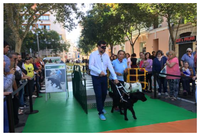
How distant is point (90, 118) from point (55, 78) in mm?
2735

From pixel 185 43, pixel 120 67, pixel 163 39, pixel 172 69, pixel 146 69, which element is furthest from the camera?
pixel 163 39

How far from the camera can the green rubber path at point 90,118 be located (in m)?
4.14

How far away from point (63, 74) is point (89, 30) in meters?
17.1

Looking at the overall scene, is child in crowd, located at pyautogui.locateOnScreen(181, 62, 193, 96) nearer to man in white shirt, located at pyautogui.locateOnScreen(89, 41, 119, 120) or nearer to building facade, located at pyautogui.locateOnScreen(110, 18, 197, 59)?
man in white shirt, located at pyautogui.locateOnScreen(89, 41, 119, 120)

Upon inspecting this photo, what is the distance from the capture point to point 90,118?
15.5 feet

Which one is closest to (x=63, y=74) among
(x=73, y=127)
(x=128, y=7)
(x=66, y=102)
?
(x=66, y=102)

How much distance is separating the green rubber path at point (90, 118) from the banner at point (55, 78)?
2.80 ft

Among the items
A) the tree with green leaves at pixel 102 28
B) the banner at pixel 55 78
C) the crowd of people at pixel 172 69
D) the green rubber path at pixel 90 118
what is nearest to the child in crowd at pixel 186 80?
the crowd of people at pixel 172 69

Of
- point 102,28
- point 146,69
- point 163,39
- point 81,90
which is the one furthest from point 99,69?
point 163,39

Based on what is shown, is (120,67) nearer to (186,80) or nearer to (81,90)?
(81,90)

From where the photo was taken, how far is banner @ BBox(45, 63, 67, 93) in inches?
269

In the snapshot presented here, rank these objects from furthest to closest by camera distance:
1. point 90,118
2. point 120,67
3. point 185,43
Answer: point 185,43
point 120,67
point 90,118

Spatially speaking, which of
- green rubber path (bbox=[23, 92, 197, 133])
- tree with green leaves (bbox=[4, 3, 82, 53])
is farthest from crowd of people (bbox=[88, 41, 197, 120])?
tree with green leaves (bbox=[4, 3, 82, 53])

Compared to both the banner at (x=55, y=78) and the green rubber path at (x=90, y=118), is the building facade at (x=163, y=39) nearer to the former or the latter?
the green rubber path at (x=90, y=118)
